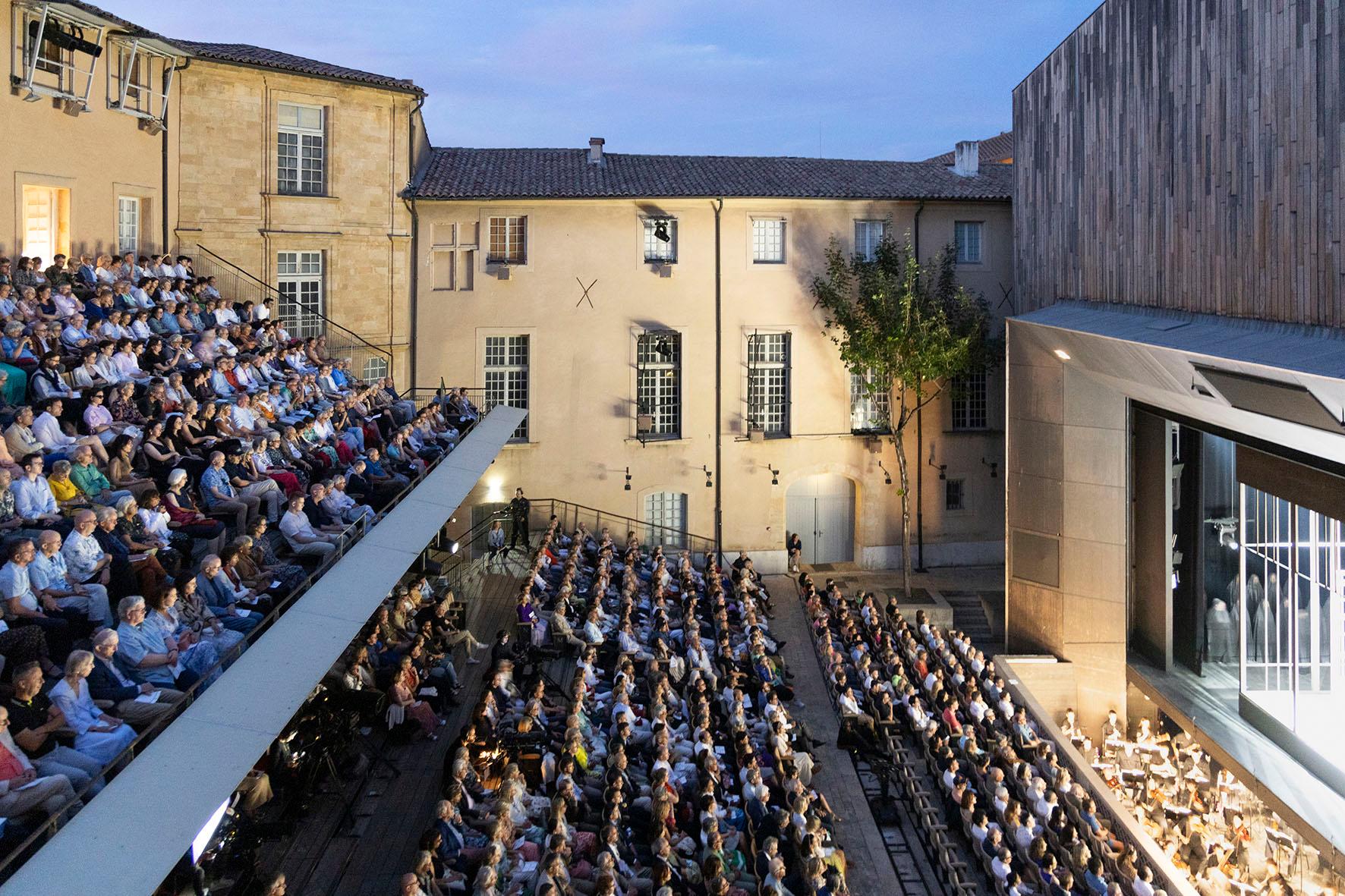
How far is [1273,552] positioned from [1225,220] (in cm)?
622

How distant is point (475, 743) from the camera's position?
45.1 ft

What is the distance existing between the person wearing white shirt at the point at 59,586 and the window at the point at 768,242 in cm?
2243

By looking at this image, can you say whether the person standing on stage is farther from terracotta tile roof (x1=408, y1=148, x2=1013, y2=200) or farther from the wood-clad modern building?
the wood-clad modern building

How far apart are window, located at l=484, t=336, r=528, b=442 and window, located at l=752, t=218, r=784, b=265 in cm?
665

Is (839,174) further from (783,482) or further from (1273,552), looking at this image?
(1273,552)

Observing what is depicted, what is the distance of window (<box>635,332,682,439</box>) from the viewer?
29562mm

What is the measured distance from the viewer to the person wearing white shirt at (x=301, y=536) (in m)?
12.9

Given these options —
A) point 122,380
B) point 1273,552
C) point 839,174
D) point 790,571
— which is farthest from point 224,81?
point 1273,552

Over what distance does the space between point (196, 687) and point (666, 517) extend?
2112cm

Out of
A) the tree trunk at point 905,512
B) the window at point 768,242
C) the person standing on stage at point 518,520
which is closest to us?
the person standing on stage at point 518,520

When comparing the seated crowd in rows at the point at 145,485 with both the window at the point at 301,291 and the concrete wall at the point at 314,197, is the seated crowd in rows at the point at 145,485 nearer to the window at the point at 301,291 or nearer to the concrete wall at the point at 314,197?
the concrete wall at the point at 314,197

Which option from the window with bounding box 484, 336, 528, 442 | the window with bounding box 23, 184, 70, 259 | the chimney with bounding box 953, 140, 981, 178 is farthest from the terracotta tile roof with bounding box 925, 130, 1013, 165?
the window with bounding box 23, 184, 70, 259

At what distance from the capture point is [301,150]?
85.5 feet

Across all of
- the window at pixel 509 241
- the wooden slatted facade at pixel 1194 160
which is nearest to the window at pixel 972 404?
the wooden slatted facade at pixel 1194 160
